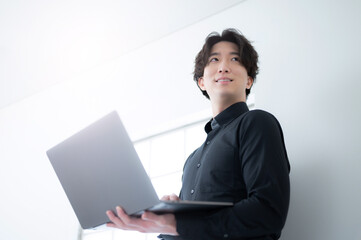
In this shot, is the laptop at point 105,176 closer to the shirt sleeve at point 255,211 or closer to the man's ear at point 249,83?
the shirt sleeve at point 255,211

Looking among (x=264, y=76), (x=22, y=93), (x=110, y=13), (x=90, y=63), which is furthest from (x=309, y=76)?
(x=22, y=93)

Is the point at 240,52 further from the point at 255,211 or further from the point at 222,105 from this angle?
the point at 255,211

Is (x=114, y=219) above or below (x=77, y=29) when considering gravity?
below

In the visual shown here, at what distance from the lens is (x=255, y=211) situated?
121 cm

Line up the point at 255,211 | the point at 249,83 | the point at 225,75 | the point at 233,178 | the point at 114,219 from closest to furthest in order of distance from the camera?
the point at 255,211, the point at 114,219, the point at 233,178, the point at 225,75, the point at 249,83

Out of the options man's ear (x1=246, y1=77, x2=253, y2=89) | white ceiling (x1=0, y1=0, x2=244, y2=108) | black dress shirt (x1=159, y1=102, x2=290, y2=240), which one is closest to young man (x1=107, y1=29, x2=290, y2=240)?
black dress shirt (x1=159, y1=102, x2=290, y2=240)

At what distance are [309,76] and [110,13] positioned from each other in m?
1.53

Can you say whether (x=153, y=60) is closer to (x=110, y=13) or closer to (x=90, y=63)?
(x=110, y=13)

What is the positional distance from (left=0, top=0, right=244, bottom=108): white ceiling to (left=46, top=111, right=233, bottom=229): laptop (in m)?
1.59

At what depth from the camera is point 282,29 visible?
228 centimetres

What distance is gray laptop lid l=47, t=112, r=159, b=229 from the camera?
4.09 feet

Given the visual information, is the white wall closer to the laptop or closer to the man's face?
the man's face

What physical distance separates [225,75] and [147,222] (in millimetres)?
845

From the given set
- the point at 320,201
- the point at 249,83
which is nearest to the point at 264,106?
the point at 249,83
